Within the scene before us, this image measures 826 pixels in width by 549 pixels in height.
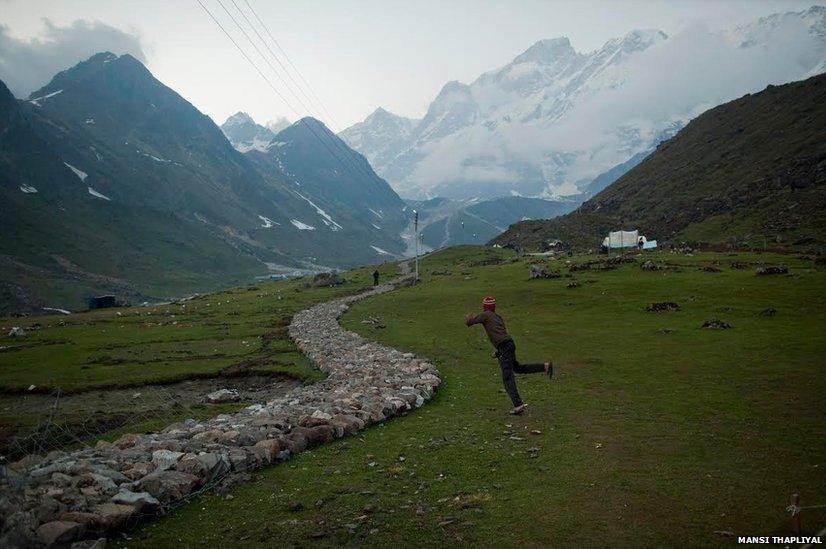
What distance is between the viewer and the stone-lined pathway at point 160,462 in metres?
8.84

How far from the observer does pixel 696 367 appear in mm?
20938

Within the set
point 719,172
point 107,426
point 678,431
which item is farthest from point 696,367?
point 719,172

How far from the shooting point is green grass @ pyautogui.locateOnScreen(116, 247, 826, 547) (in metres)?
8.96

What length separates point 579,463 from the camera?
11648mm

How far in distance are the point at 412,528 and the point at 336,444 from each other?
5653 millimetres

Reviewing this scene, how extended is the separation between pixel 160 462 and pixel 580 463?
10.1 meters

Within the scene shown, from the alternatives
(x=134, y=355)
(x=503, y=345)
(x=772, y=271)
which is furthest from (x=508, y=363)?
(x=772, y=271)

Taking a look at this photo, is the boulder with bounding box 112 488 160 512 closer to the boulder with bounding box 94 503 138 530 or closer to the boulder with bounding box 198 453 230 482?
the boulder with bounding box 94 503 138 530

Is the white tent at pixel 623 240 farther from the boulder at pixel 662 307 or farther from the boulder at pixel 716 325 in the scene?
the boulder at pixel 716 325

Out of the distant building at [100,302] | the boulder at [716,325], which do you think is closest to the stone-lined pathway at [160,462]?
the boulder at [716,325]

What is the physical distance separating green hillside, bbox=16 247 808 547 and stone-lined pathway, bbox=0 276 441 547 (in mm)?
549

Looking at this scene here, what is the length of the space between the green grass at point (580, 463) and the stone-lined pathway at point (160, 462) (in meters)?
0.62

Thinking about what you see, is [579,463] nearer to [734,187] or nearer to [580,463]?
[580,463]

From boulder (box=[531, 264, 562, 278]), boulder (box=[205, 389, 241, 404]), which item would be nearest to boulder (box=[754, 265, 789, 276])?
boulder (box=[531, 264, 562, 278])
